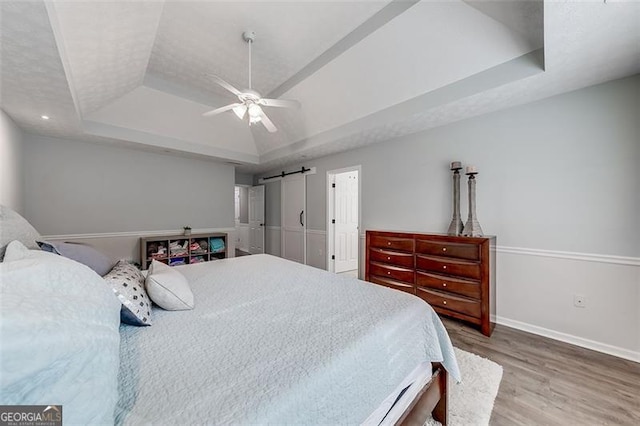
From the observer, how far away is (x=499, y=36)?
2131mm

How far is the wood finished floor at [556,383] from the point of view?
1.52 metres

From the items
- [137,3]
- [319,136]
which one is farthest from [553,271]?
[137,3]

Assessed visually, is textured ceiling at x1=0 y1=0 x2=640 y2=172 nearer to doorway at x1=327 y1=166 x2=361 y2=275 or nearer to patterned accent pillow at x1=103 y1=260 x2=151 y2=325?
doorway at x1=327 y1=166 x2=361 y2=275

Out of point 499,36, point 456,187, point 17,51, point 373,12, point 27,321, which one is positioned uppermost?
point 373,12

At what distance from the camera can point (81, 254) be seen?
4.48 ft

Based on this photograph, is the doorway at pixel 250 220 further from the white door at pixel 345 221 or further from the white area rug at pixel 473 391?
the white area rug at pixel 473 391

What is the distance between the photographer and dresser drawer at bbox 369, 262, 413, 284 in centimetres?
307

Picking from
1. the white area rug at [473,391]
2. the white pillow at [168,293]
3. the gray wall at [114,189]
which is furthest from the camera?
the gray wall at [114,189]

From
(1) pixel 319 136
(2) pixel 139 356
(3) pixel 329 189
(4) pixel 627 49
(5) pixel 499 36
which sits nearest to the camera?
(2) pixel 139 356

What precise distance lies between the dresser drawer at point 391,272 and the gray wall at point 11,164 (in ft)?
13.5

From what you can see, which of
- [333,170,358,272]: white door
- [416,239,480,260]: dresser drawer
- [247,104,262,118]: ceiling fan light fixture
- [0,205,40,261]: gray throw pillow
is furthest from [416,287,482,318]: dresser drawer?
[0,205,40,261]: gray throw pillow

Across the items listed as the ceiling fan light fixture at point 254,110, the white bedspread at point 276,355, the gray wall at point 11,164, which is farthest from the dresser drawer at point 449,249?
the gray wall at point 11,164

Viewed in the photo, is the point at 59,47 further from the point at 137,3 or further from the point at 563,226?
the point at 563,226

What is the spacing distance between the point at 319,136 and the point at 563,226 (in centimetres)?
318
